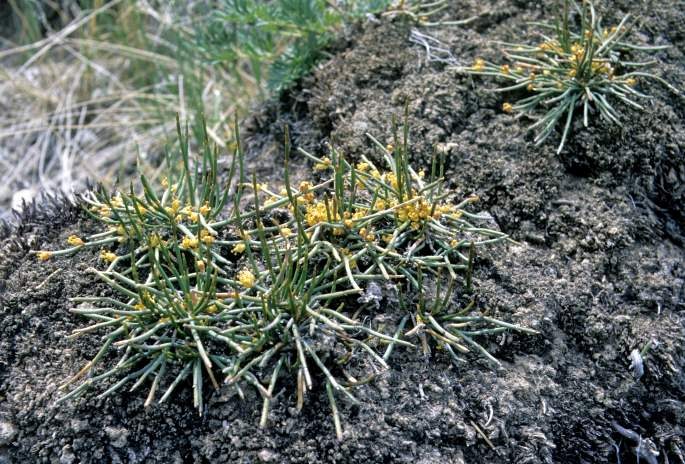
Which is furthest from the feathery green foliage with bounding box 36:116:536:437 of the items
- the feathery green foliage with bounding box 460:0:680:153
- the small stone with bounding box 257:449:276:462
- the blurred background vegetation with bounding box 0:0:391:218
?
the blurred background vegetation with bounding box 0:0:391:218

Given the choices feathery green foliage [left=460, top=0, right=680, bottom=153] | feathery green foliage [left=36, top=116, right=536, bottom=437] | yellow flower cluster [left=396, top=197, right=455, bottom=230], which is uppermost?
feathery green foliage [left=460, top=0, right=680, bottom=153]

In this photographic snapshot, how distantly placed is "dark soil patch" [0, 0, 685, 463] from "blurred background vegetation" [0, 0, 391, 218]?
4.36ft

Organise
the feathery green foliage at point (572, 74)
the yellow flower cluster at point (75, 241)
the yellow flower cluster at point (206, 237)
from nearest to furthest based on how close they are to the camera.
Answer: the yellow flower cluster at point (206, 237) < the yellow flower cluster at point (75, 241) < the feathery green foliage at point (572, 74)

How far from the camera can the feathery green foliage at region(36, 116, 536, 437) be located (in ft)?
6.06

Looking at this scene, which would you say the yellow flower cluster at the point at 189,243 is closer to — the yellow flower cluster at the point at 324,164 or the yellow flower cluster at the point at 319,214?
the yellow flower cluster at the point at 319,214

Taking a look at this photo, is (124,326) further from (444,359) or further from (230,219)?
(444,359)

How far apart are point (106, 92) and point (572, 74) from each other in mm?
3189

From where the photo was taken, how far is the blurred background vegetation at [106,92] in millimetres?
4223

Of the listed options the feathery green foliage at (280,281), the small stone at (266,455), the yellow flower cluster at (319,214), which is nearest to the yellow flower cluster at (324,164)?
the feathery green foliage at (280,281)

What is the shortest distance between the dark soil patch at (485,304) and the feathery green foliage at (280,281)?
0.07 metres

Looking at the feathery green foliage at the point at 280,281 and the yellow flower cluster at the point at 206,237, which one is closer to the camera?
the feathery green foliage at the point at 280,281

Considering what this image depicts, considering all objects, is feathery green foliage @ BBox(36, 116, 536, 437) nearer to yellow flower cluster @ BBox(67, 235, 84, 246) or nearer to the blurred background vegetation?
yellow flower cluster @ BBox(67, 235, 84, 246)

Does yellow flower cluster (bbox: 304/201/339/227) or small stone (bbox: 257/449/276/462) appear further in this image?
yellow flower cluster (bbox: 304/201/339/227)

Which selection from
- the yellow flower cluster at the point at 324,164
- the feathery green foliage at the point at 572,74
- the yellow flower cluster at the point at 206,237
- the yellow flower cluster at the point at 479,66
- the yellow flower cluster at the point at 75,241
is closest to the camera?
the yellow flower cluster at the point at 206,237
